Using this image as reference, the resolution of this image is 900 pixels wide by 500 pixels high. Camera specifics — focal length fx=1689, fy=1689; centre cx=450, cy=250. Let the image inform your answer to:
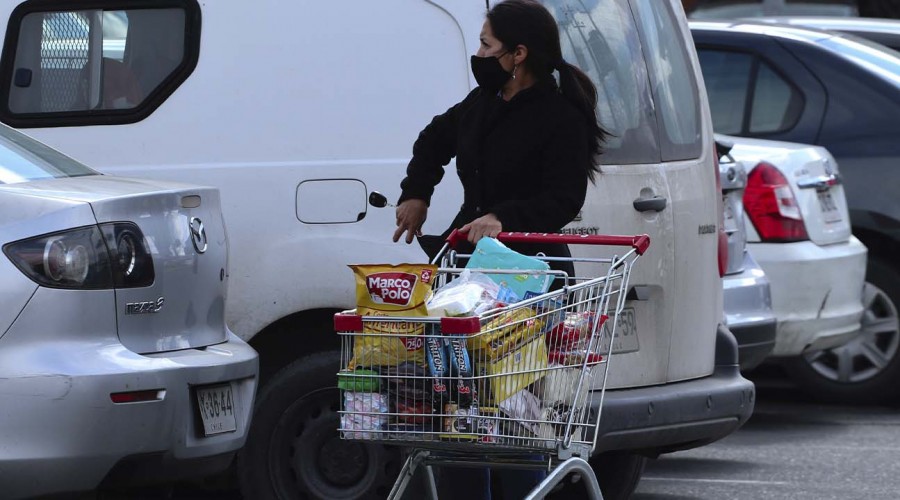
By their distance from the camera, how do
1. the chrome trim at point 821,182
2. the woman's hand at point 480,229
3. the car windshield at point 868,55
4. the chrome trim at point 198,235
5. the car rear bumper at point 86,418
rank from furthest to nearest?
the car windshield at point 868,55, the chrome trim at point 821,182, the chrome trim at point 198,235, the woman's hand at point 480,229, the car rear bumper at point 86,418

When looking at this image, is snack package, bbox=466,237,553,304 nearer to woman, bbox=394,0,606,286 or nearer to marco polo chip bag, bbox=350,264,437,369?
marco polo chip bag, bbox=350,264,437,369

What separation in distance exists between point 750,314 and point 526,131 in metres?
2.77

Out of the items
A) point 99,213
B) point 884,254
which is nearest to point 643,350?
point 99,213

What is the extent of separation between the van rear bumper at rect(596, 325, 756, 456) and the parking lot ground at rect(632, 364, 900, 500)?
1.03 m

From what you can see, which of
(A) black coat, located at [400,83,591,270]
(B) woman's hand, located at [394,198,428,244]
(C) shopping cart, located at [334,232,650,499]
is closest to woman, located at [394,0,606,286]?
(A) black coat, located at [400,83,591,270]

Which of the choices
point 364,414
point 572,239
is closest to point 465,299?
point 364,414

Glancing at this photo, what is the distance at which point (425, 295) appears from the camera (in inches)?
146

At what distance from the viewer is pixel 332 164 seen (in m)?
5.33

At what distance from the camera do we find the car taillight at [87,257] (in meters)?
4.24

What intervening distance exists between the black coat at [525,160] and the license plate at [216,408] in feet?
2.65

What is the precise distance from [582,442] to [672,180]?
1740 mm

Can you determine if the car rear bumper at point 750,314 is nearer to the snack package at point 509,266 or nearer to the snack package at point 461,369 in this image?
the snack package at point 509,266

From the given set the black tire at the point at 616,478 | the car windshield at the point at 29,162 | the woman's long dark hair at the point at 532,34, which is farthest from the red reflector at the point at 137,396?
the black tire at the point at 616,478

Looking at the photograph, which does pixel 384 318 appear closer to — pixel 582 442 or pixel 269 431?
pixel 582 442
